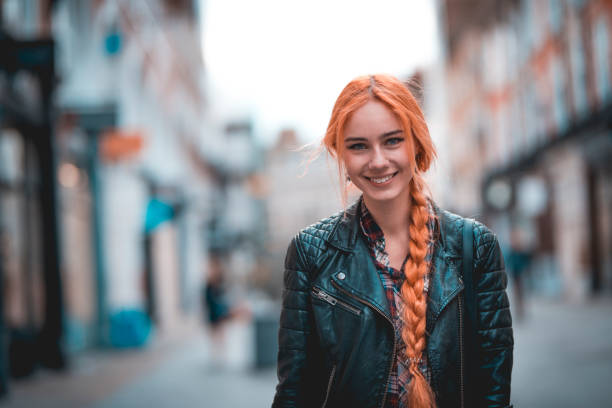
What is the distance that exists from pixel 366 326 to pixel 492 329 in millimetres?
410

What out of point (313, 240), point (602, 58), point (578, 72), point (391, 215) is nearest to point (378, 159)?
point (391, 215)

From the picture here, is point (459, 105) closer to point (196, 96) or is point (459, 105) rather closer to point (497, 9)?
point (497, 9)

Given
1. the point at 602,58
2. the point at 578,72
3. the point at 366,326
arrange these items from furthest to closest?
the point at 578,72, the point at 602,58, the point at 366,326

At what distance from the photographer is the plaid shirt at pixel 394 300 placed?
195 centimetres

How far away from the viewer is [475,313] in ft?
6.48

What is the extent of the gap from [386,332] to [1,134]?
8953 millimetres

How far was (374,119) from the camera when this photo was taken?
6.39 feet

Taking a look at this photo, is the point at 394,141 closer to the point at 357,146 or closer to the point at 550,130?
the point at 357,146

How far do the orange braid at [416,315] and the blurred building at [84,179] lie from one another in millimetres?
7213

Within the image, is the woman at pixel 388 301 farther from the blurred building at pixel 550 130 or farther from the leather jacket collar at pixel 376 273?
the blurred building at pixel 550 130

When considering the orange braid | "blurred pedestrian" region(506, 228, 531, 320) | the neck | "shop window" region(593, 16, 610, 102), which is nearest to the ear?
the neck

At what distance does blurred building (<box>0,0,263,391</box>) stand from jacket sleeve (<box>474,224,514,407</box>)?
7339 millimetres

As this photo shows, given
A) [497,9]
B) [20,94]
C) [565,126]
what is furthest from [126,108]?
[497,9]

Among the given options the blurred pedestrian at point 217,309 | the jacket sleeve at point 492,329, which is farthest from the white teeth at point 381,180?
the blurred pedestrian at point 217,309
